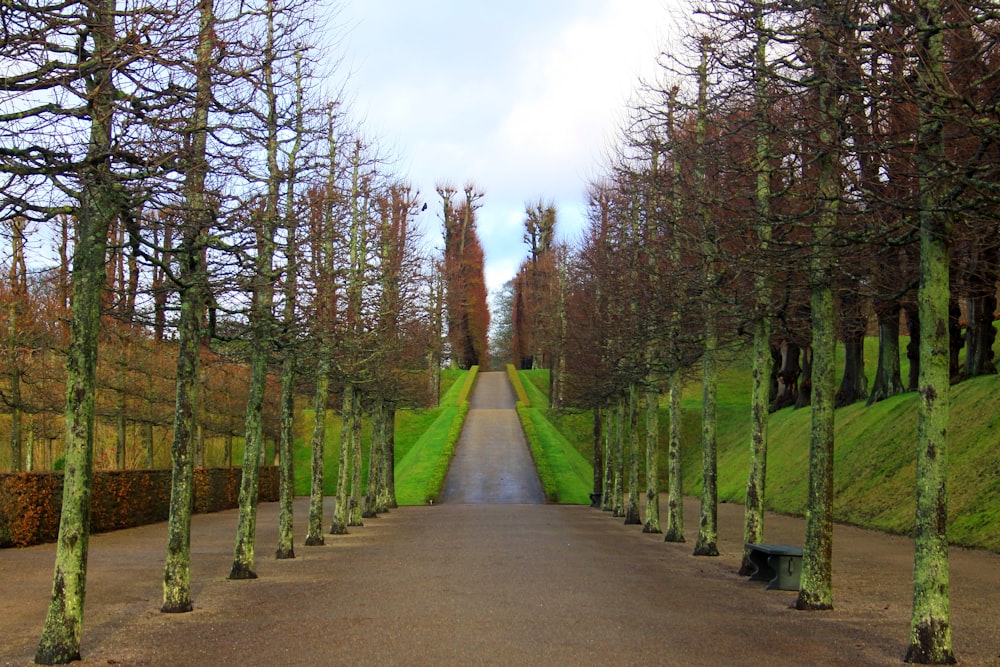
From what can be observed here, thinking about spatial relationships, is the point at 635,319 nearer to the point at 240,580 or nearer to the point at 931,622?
the point at 240,580

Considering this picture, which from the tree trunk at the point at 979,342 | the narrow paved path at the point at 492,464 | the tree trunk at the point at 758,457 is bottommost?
the narrow paved path at the point at 492,464

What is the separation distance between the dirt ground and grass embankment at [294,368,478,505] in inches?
938

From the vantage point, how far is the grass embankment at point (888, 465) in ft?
81.1

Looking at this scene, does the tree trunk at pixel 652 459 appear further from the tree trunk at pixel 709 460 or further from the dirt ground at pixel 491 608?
the tree trunk at pixel 709 460

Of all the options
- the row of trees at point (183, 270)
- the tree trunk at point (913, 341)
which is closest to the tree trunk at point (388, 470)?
the row of trees at point (183, 270)

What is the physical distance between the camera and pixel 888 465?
110 ft

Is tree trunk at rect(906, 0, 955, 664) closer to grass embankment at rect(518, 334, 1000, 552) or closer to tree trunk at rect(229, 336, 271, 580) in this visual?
tree trunk at rect(229, 336, 271, 580)

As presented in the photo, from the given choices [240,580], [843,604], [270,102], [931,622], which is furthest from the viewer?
[270,102]

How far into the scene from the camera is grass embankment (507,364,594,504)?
160 feet

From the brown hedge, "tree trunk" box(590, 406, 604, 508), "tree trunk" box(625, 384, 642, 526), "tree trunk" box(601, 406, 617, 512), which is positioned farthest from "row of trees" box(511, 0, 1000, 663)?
"tree trunk" box(590, 406, 604, 508)

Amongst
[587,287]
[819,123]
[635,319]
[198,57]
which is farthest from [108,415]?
[819,123]

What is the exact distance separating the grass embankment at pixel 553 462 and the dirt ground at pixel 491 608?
927 inches

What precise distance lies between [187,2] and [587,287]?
29594 millimetres

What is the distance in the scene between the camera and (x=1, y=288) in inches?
1241
